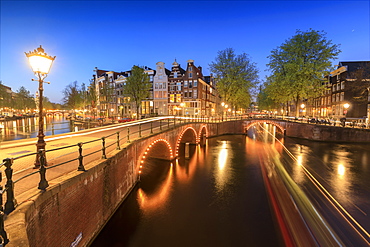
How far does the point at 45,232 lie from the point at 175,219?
7437mm

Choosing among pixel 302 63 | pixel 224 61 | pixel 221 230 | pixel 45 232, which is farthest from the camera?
pixel 224 61

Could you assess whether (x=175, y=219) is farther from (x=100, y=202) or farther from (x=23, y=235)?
(x=23, y=235)

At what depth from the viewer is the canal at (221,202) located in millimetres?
9719

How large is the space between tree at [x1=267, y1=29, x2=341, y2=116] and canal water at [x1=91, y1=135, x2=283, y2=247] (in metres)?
22.8

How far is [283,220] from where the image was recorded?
11.1m

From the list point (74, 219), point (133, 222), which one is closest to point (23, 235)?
point (74, 219)

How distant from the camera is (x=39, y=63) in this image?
21.6 ft

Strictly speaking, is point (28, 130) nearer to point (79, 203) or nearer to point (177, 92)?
point (79, 203)

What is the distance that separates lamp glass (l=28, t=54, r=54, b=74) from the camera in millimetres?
6551

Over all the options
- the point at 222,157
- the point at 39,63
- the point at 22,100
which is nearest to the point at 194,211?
the point at 39,63

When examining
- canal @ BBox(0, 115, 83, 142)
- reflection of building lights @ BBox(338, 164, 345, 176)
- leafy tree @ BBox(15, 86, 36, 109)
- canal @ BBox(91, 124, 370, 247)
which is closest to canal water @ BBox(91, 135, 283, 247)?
canal @ BBox(91, 124, 370, 247)

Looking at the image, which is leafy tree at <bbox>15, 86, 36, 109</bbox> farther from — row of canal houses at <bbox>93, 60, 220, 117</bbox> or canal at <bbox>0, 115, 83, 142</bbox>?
row of canal houses at <bbox>93, 60, 220, 117</bbox>

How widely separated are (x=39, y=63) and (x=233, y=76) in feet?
126

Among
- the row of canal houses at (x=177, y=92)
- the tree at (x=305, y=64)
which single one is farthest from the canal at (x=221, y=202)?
the row of canal houses at (x=177, y=92)
